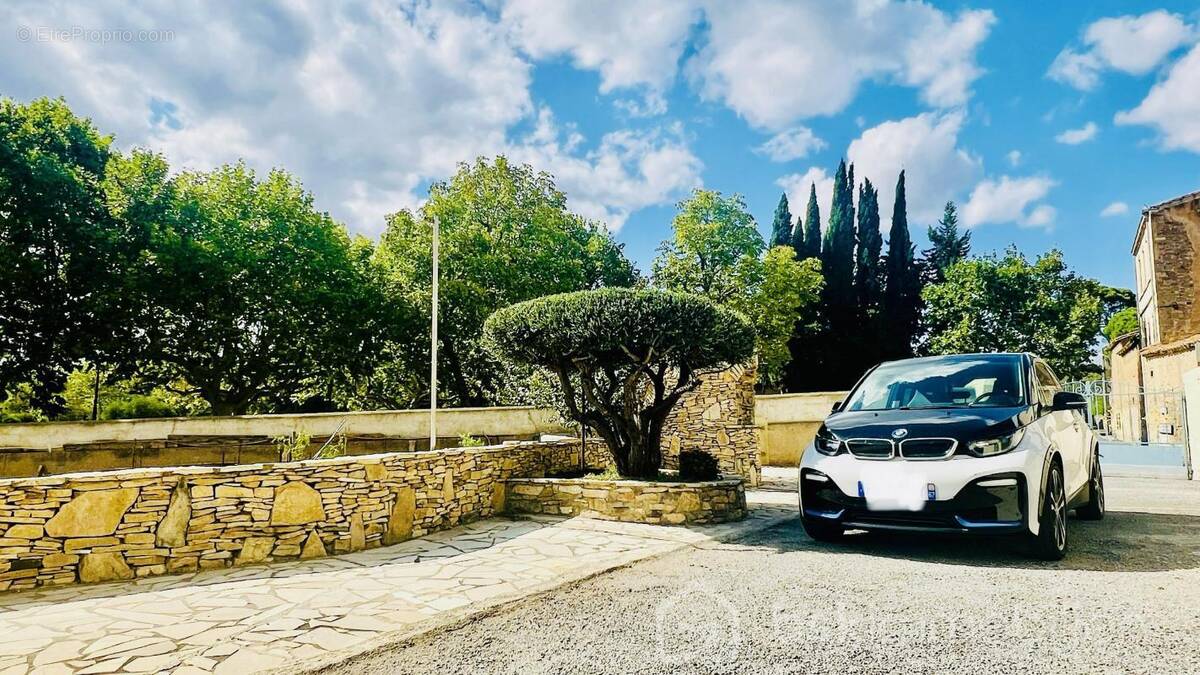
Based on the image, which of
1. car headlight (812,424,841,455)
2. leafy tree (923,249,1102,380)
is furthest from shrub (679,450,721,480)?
leafy tree (923,249,1102,380)

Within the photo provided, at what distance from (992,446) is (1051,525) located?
0.80 meters

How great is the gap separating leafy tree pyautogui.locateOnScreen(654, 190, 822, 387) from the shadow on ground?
72.4 ft

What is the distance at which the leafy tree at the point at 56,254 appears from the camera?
1548cm

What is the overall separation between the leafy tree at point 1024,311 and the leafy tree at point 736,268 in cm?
666

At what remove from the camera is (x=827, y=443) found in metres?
5.67

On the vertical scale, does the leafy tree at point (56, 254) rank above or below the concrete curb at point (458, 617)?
above

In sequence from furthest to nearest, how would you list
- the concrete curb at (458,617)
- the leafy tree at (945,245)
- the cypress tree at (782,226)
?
the leafy tree at (945,245), the cypress tree at (782,226), the concrete curb at (458,617)

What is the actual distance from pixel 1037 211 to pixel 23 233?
28967 mm

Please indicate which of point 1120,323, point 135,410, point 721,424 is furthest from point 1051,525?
point 1120,323

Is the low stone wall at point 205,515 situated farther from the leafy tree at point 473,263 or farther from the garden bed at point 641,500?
the leafy tree at point 473,263

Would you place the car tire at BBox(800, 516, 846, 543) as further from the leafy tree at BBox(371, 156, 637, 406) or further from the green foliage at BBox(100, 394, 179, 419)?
the green foliage at BBox(100, 394, 179, 419)

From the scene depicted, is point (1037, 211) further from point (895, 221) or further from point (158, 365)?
point (158, 365)

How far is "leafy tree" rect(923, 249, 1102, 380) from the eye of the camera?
27984 millimetres

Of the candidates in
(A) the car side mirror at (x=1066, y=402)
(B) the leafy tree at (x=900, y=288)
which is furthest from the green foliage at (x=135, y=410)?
(B) the leafy tree at (x=900, y=288)
